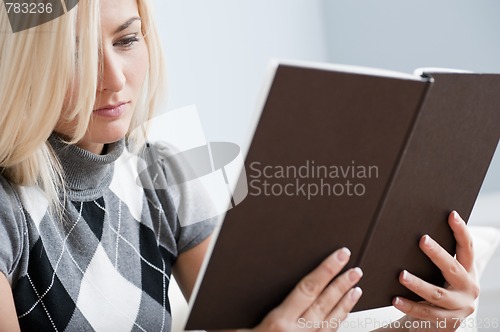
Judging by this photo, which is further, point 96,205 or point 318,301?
point 96,205

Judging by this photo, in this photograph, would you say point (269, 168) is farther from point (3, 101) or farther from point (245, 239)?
point (3, 101)

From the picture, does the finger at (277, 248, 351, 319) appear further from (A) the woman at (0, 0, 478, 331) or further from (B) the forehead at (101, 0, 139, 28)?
(B) the forehead at (101, 0, 139, 28)

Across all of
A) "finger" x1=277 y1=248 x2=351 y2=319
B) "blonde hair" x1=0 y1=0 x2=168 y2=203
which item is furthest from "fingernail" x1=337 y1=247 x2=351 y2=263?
"blonde hair" x1=0 y1=0 x2=168 y2=203

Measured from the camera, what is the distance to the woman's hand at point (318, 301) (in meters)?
0.88

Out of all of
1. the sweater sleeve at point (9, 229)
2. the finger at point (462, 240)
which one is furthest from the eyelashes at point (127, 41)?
the finger at point (462, 240)

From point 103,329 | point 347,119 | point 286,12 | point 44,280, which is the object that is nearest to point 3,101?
point 44,280

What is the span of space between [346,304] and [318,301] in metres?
0.04

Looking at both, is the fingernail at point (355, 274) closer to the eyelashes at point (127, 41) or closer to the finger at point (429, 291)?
the finger at point (429, 291)

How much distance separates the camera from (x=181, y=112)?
76.8 inches

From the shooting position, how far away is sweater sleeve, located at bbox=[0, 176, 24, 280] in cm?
105

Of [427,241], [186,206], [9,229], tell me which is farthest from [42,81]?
[427,241]

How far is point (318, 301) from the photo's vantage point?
902mm

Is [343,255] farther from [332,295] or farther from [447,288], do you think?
[447,288]

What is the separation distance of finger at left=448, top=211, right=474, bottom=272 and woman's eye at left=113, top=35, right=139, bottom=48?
1.80 ft
